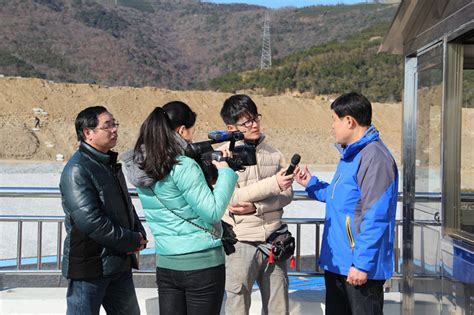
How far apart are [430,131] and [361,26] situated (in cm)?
9170

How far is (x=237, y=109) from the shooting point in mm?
3809

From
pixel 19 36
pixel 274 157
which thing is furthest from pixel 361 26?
pixel 274 157

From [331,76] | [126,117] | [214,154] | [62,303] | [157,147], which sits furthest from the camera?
[331,76]

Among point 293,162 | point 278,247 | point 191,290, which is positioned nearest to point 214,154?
point 293,162

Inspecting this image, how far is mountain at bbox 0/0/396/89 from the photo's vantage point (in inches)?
2766

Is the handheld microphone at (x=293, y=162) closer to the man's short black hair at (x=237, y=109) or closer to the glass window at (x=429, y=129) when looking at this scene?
the man's short black hair at (x=237, y=109)

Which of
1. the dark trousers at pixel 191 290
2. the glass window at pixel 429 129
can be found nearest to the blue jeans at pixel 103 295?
the dark trousers at pixel 191 290

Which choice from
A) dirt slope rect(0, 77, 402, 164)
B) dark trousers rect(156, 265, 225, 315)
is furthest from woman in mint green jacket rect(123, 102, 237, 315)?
dirt slope rect(0, 77, 402, 164)

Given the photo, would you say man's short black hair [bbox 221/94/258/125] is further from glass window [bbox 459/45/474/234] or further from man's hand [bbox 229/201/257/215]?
glass window [bbox 459/45/474/234]

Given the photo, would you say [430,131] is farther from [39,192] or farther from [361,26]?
[361,26]

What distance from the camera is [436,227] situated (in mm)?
3623

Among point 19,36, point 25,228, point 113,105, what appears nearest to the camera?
point 25,228

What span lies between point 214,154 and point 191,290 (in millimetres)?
670

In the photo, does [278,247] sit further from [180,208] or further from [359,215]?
[180,208]
